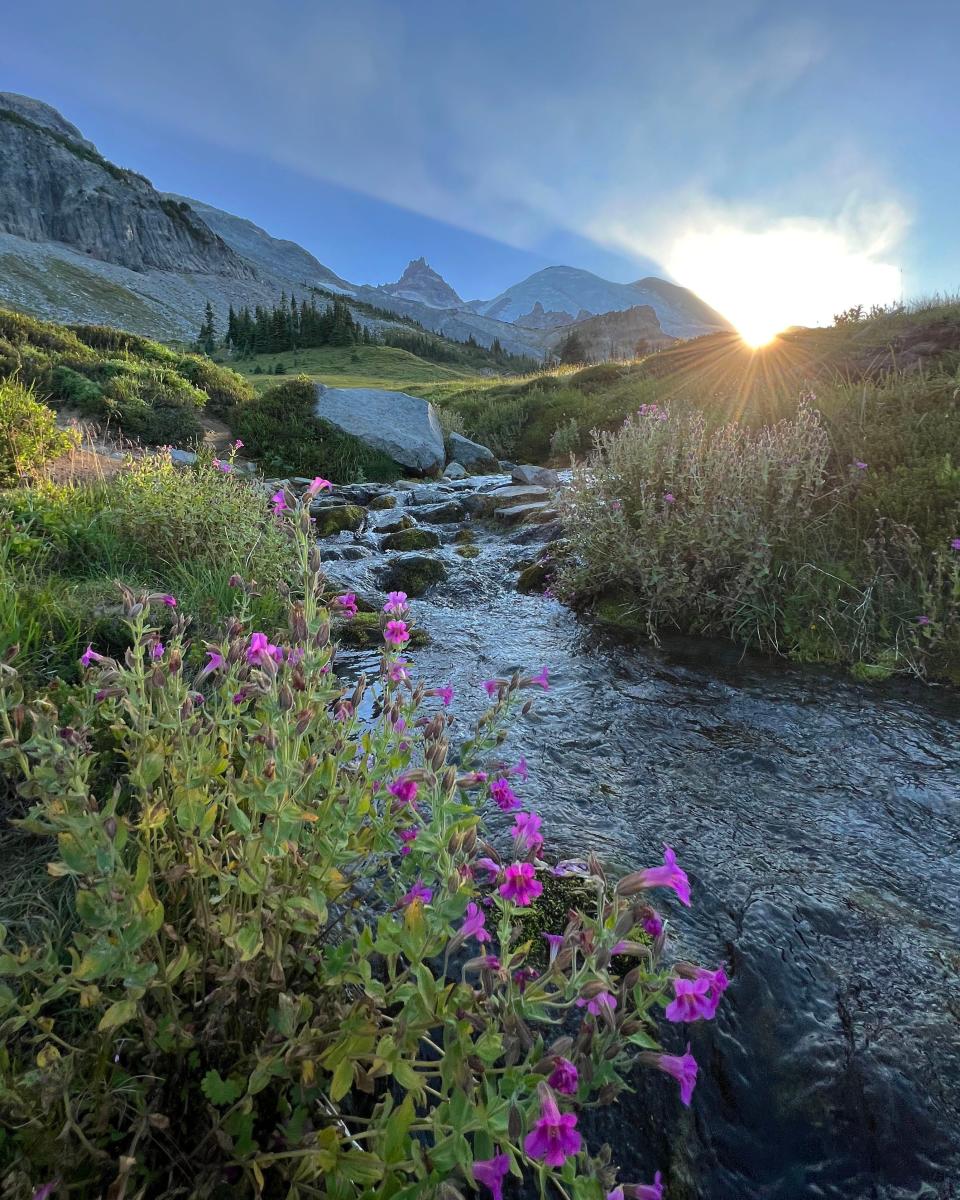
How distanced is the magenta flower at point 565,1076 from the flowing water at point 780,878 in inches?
30.4

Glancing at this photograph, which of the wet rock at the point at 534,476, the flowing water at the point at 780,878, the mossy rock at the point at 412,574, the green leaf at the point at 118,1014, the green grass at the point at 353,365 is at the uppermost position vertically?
the green grass at the point at 353,365

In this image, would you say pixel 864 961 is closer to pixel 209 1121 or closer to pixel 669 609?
pixel 209 1121

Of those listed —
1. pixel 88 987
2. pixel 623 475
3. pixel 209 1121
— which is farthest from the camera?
pixel 623 475

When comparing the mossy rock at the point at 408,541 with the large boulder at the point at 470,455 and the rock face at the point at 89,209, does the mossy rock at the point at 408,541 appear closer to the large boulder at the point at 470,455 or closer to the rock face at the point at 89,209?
the large boulder at the point at 470,455

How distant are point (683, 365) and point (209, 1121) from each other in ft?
74.1

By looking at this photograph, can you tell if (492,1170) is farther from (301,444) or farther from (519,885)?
(301,444)

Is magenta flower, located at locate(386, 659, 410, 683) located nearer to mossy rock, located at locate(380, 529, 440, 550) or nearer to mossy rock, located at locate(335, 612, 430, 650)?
mossy rock, located at locate(335, 612, 430, 650)

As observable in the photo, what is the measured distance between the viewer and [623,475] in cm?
659

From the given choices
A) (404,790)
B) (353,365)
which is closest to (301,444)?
(404,790)

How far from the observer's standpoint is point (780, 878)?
2.57m

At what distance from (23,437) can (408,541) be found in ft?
17.4

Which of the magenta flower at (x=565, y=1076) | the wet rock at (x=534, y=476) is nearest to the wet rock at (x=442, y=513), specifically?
the wet rock at (x=534, y=476)

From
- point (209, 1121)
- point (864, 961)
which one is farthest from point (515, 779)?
point (209, 1121)

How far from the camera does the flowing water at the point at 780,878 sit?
1.67m
